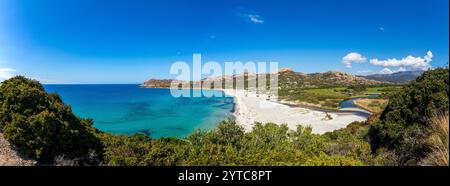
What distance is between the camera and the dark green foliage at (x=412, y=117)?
34.2 feet

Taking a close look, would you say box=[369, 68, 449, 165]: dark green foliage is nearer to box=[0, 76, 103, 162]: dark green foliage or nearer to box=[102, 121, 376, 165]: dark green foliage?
box=[102, 121, 376, 165]: dark green foliage

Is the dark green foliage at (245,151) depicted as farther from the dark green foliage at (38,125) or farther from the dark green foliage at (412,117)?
the dark green foliage at (38,125)

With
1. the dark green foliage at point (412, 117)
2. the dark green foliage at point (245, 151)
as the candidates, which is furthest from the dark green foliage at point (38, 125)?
the dark green foliage at point (412, 117)

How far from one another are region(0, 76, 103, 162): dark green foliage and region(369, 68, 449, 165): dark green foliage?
13664 mm

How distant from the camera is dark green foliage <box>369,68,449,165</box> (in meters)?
10.4

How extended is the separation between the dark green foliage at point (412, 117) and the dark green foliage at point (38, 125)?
13.7 metres

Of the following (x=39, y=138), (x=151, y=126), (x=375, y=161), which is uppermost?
(x=39, y=138)

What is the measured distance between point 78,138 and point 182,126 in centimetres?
2955

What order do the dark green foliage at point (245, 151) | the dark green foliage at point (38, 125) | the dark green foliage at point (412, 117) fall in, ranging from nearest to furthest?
the dark green foliage at point (245, 151)
the dark green foliage at point (412, 117)
the dark green foliage at point (38, 125)

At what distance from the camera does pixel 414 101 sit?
46.6ft

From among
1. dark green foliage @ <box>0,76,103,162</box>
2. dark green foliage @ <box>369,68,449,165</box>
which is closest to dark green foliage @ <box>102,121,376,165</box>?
dark green foliage @ <box>369,68,449,165</box>

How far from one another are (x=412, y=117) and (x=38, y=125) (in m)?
16.8
